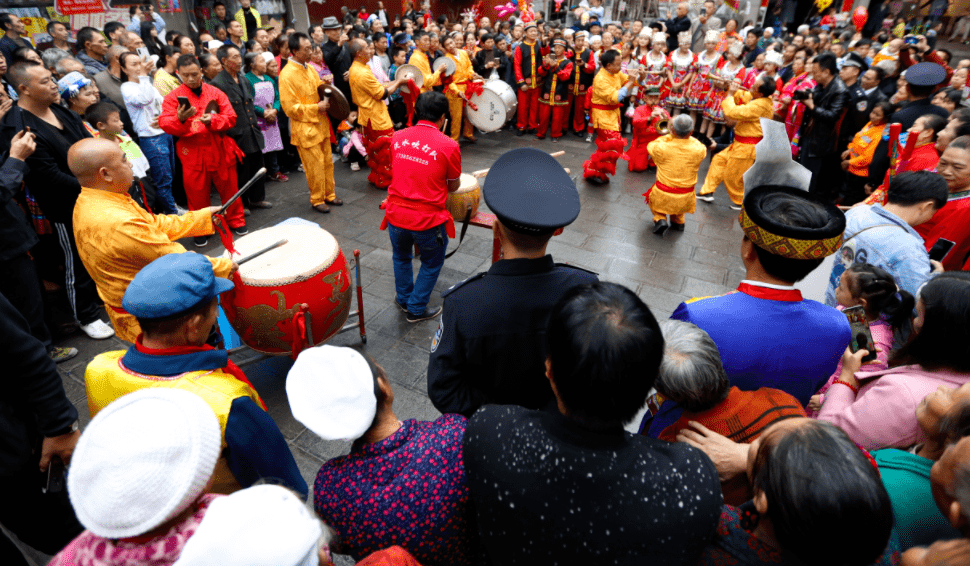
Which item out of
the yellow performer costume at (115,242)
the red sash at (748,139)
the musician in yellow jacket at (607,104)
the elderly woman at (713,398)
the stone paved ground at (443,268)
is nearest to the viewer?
the elderly woman at (713,398)

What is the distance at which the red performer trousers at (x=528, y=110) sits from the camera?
9.04 meters

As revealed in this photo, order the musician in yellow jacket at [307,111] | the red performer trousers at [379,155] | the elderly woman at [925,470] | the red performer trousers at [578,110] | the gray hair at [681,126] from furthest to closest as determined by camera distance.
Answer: the red performer trousers at [578,110] → the red performer trousers at [379,155] → the musician in yellow jacket at [307,111] → the gray hair at [681,126] → the elderly woman at [925,470]

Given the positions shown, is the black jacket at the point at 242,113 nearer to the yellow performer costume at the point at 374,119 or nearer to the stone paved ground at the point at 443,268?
the stone paved ground at the point at 443,268

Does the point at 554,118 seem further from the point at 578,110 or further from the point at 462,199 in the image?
the point at 462,199

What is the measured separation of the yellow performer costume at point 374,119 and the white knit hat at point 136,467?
16.8 feet

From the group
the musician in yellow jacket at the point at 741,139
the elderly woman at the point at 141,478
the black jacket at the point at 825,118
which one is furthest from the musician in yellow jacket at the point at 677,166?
the elderly woman at the point at 141,478

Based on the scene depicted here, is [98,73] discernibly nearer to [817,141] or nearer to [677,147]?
[677,147]

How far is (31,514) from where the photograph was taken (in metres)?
1.79

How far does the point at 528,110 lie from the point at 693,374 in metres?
8.69

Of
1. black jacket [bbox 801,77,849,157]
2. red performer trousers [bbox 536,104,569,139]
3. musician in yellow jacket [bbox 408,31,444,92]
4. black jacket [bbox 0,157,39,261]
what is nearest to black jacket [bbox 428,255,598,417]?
black jacket [bbox 0,157,39,261]

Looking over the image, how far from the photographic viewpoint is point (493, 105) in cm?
725

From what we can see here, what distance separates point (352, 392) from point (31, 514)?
63.4 inches

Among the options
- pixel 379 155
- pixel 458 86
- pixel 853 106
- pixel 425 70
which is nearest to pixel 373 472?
pixel 379 155

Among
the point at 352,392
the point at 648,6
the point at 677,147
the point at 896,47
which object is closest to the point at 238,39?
the point at 677,147
